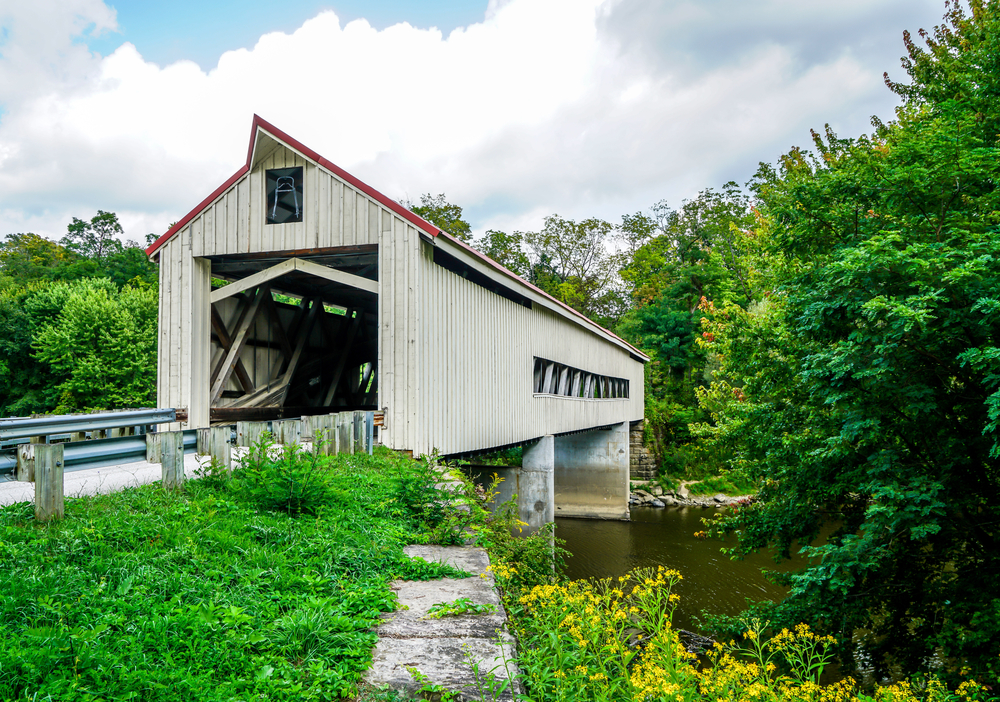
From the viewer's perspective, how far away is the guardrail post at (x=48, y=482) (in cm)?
354

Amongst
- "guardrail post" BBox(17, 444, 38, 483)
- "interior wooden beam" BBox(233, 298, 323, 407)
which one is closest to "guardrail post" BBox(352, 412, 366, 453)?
"guardrail post" BBox(17, 444, 38, 483)

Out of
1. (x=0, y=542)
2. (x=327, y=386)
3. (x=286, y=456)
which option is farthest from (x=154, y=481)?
(x=327, y=386)

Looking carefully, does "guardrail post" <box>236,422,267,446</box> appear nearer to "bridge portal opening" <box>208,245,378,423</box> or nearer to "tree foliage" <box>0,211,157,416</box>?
"bridge portal opening" <box>208,245,378,423</box>

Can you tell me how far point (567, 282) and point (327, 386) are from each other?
2814cm

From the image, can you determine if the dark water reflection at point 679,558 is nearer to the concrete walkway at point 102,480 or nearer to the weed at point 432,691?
the weed at point 432,691

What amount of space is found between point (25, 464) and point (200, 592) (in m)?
1.75

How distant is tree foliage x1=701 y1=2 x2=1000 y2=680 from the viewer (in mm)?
5562

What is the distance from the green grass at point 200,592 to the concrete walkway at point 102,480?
38 cm

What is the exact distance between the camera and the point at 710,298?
99.6 feet

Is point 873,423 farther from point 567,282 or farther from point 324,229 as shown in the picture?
point 567,282

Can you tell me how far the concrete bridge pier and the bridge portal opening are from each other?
9.21m

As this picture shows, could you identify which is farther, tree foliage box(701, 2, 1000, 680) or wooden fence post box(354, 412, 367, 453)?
wooden fence post box(354, 412, 367, 453)

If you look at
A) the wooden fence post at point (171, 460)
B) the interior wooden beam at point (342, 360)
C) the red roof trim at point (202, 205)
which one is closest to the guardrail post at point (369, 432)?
the wooden fence post at point (171, 460)

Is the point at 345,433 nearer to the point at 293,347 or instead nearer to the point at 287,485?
the point at 287,485
